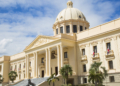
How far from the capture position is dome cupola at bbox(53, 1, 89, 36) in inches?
1640

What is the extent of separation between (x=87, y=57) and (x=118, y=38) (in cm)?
727

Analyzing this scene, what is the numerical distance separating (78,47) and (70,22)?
1007 centimetres

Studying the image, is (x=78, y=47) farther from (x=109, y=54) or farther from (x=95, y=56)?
(x=109, y=54)

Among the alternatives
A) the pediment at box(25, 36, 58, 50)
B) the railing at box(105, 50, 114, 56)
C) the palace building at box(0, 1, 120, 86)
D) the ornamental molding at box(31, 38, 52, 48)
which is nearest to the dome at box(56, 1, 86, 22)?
the palace building at box(0, 1, 120, 86)

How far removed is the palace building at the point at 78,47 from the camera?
27.9 meters

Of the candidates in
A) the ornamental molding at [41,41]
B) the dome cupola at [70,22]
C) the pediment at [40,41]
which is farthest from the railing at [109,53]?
the dome cupola at [70,22]

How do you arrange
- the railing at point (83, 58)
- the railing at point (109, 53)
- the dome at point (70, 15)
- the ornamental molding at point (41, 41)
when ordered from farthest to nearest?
the dome at point (70, 15)
the ornamental molding at point (41, 41)
the railing at point (83, 58)
the railing at point (109, 53)

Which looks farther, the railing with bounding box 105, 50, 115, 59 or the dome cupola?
the dome cupola

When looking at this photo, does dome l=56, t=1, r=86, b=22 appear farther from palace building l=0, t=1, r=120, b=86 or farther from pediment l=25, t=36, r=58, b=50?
pediment l=25, t=36, r=58, b=50

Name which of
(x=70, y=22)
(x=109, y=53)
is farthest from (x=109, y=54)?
(x=70, y=22)

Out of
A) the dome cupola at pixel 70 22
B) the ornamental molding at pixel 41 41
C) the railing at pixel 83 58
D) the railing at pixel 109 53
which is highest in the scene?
the dome cupola at pixel 70 22

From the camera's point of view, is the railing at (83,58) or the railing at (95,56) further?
the railing at (83,58)

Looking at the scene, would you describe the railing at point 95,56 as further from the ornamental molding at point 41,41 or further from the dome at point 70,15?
the dome at point 70,15

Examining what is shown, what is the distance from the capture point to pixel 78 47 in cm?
3378
